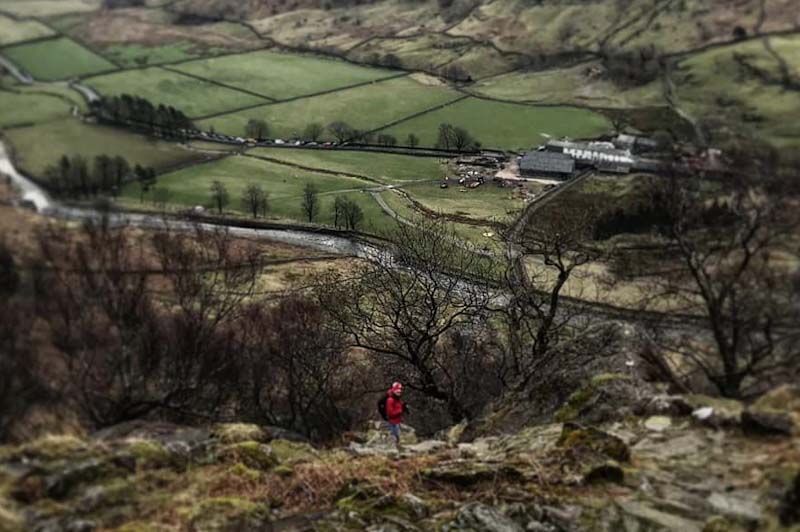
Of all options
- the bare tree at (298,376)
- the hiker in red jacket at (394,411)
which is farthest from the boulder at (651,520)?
the bare tree at (298,376)

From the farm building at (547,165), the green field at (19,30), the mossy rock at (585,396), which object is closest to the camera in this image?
the mossy rock at (585,396)

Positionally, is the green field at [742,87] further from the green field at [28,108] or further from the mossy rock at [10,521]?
the green field at [28,108]

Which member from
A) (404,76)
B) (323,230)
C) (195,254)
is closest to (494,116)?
(404,76)

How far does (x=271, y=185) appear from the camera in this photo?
63.6 metres

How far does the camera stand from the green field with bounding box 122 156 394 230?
55656 mm

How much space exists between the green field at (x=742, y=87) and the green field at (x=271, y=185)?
111 ft

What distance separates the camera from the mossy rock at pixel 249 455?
1190 centimetres

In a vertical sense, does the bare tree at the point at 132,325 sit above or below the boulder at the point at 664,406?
below

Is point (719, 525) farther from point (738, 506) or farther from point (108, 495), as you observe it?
point (108, 495)

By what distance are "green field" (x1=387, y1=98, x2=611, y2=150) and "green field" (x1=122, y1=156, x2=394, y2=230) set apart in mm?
18865

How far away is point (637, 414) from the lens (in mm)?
13078

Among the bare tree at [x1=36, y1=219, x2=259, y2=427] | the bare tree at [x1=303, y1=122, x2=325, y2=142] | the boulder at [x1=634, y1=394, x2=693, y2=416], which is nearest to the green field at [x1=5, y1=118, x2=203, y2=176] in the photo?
the bare tree at [x1=36, y1=219, x2=259, y2=427]

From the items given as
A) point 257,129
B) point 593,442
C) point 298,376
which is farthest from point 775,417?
point 257,129

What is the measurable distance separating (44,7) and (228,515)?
152189 mm
